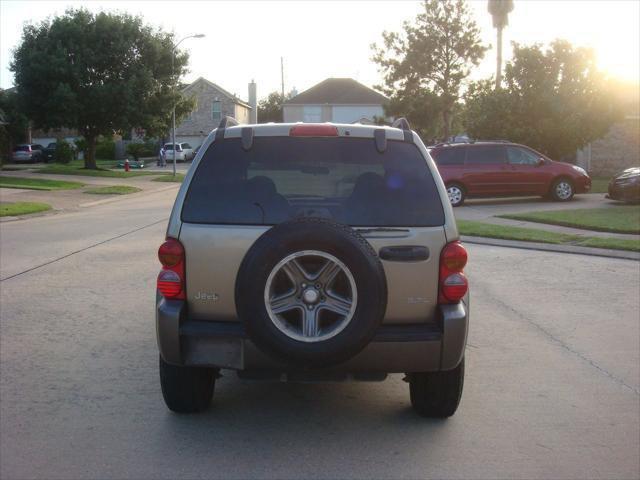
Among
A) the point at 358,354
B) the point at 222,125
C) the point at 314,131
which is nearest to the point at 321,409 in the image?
the point at 358,354

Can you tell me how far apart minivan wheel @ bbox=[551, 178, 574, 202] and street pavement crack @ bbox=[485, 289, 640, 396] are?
14881 millimetres

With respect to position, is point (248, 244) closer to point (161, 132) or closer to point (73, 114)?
point (73, 114)

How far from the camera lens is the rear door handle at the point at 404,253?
14.4ft

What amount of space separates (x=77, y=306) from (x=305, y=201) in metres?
4.67

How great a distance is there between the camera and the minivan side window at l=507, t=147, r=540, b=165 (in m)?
22.9

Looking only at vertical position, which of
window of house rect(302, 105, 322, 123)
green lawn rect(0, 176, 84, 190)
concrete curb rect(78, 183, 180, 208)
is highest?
window of house rect(302, 105, 322, 123)

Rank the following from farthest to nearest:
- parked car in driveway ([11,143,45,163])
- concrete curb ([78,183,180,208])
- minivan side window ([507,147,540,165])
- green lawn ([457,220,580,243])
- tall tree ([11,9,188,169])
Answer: parked car in driveway ([11,143,45,163]) < tall tree ([11,9,188,169]) < concrete curb ([78,183,180,208]) < minivan side window ([507,147,540,165]) < green lawn ([457,220,580,243])

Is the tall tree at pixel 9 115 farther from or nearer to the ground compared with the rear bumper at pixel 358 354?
farther from the ground

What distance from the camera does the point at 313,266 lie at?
13.9 feet

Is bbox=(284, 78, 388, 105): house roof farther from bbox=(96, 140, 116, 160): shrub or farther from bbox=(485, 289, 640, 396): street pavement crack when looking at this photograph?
bbox=(485, 289, 640, 396): street pavement crack

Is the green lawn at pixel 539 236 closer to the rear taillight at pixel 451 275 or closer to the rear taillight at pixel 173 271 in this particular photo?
the rear taillight at pixel 451 275

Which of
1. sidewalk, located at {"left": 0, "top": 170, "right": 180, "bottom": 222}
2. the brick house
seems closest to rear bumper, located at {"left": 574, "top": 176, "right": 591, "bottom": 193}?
sidewalk, located at {"left": 0, "top": 170, "right": 180, "bottom": 222}

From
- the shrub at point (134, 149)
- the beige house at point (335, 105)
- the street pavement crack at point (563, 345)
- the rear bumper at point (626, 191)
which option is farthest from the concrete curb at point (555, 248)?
the beige house at point (335, 105)

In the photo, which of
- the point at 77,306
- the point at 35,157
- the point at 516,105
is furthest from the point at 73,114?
the point at 77,306
